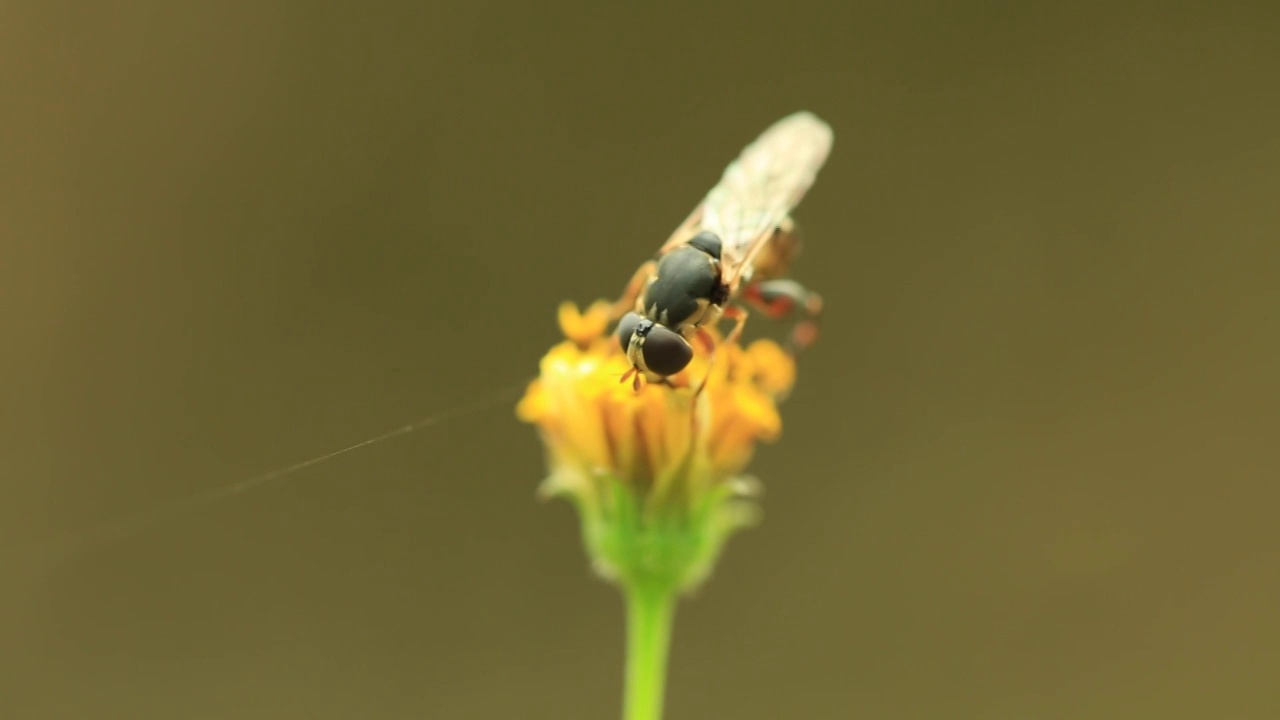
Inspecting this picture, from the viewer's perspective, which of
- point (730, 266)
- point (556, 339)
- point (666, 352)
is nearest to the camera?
point (666, 352)

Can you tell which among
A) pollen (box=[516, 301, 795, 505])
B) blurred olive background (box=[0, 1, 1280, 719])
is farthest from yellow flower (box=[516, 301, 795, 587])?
blurred olive background (box=[0, 1, 1280, 719])

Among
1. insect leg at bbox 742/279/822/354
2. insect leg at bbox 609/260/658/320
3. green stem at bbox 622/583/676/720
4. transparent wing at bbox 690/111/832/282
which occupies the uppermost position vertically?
transparent wing at bbox 690/111/832/282

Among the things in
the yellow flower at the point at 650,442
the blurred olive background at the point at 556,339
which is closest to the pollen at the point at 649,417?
the yellow flower at the point at 650,442

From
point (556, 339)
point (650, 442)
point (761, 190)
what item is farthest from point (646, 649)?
point (556, 339)

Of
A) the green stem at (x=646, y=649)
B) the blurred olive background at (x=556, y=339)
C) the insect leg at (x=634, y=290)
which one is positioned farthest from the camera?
the blurred olive background at (x=556, y=339)

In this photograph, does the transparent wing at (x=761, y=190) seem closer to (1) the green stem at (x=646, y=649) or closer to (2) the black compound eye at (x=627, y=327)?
(2) the black compound eye at (x=627, y=327)

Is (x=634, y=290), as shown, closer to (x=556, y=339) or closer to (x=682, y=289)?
(x=682, y=289)

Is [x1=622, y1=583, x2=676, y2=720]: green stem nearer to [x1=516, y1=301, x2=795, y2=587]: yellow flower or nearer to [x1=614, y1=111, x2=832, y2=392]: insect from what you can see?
[x1=516, y1=301, x2=795, y2=587]: yellow flower
